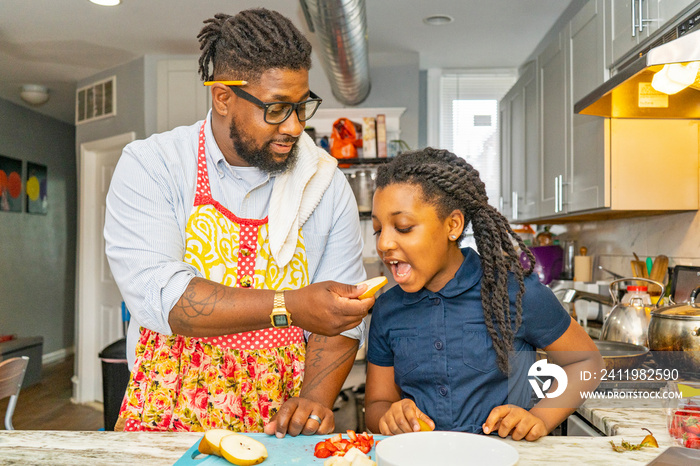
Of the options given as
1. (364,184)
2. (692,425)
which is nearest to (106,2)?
(364,184)

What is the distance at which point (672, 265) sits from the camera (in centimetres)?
240

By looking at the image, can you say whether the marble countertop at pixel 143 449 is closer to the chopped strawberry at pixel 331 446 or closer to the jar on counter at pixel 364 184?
the chopped strawberry at pixel 331 446

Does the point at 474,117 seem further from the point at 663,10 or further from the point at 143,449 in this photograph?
the point at 143,449

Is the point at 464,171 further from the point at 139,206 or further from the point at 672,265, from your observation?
the point at 672,265

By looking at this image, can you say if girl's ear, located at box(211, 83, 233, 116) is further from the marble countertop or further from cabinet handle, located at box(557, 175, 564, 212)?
cabinet handle, located at box(557, 175, 564, 212)

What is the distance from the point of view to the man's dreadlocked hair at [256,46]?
48.1 inches

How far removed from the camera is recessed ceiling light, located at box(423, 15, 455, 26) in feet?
12.5

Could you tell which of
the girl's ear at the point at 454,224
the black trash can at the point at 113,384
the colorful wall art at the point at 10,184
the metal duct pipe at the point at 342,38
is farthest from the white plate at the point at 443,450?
the colorful wall art at the point at 10,184

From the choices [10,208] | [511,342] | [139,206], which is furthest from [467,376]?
[10,208]

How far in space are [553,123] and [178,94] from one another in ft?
9.28

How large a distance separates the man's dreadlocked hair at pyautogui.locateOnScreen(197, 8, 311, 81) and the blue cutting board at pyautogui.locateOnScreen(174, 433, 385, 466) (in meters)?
0.72

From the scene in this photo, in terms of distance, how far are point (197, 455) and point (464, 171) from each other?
31.3 inches

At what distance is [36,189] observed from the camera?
20.3 ft

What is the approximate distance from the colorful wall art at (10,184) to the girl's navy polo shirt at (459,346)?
5496 millimetres
